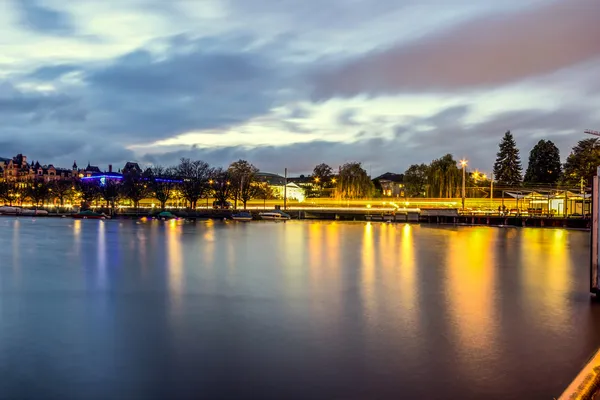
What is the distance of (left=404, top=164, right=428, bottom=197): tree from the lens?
5531 inches

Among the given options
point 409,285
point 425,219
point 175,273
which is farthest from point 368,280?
point 425,219

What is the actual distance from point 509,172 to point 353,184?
39.9 metres

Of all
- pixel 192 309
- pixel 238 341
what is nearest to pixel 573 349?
pixel 238 341

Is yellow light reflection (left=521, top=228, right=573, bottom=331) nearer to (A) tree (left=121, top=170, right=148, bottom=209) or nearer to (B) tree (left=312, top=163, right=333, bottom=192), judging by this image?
(A) tree (left=121, top=170, right=148, bottom=209)

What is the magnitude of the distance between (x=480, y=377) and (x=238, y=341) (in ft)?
18.9

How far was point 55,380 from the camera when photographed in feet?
34.8

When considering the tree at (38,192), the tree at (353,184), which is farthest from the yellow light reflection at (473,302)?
the tree at (38,192)

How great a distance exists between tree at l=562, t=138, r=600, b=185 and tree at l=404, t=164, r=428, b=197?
38.8 m

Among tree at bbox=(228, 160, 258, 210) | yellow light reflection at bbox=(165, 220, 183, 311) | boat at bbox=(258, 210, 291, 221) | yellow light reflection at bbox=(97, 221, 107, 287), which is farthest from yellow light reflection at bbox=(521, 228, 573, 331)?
tree at bbox=(228, 160, 258, 210)

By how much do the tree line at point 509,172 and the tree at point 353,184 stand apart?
14.0 metres

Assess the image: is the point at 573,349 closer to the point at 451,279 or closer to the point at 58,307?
the point at 451,279

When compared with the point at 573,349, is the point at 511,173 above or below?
above

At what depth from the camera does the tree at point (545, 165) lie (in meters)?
128

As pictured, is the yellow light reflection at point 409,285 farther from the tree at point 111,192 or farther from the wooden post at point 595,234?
the tree at point 111,192
